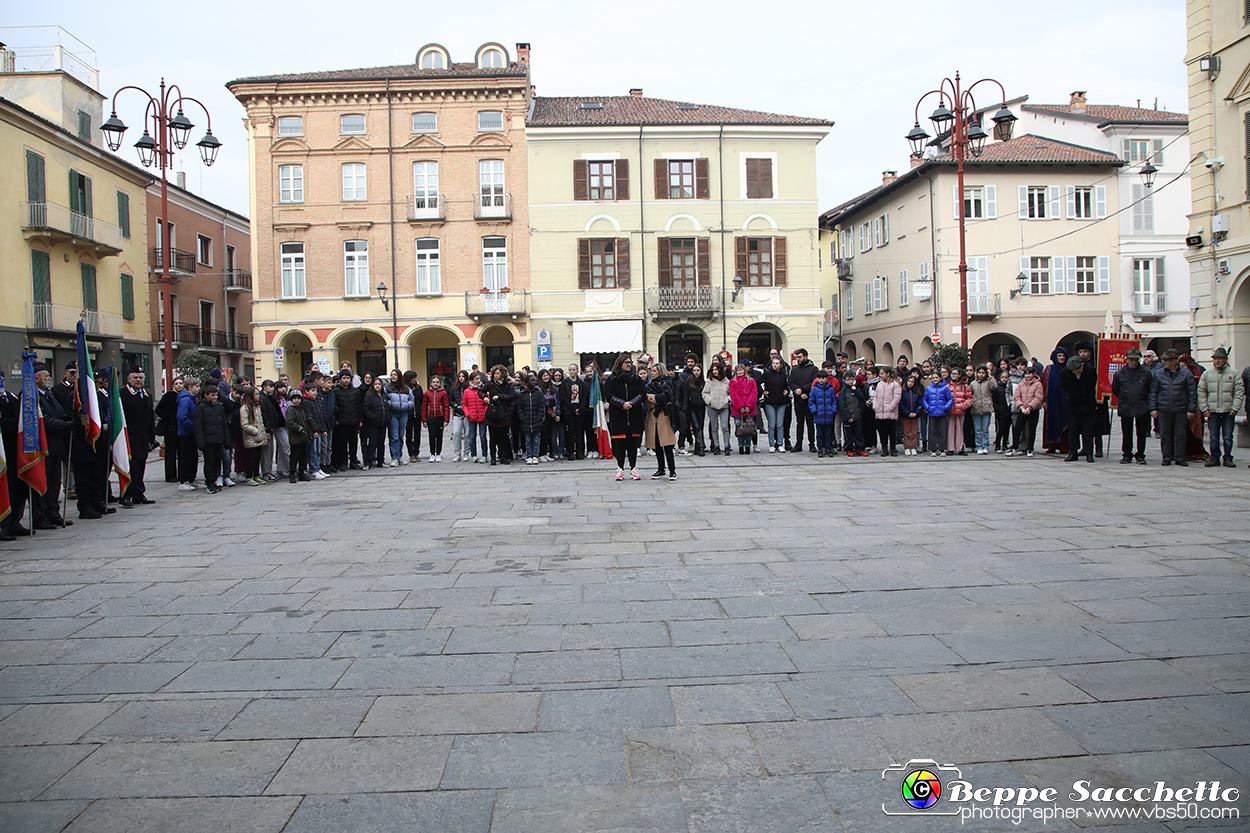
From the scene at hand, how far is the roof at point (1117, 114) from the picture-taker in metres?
35.1

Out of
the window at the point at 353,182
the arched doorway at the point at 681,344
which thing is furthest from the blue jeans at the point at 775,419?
the window at the point at 353,182

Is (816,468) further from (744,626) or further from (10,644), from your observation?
(10,644)

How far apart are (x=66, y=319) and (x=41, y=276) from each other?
5.21 feet

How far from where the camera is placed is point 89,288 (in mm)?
31344

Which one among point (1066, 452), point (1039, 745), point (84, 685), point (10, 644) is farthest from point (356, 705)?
point (1066, 452)

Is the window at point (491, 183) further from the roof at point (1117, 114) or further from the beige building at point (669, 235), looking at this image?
the roof at point (1117, 114)

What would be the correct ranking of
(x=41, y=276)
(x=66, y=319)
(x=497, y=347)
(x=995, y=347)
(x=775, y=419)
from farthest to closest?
(x=995, y=347), (x=497, y=347), (x=66, y=319), (x=41, y=276), (x=775, y=419)

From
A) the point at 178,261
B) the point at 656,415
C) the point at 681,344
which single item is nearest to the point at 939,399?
the point at 656,415

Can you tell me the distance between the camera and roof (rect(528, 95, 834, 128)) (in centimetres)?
3356

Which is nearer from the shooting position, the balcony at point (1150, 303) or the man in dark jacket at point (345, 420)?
the man in dark jacket at point (345, 420)

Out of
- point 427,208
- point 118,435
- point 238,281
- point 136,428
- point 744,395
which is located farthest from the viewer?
point 238,281

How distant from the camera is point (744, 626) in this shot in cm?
498

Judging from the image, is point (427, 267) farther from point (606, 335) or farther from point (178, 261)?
point (178, 261)

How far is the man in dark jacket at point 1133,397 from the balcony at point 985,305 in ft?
71.7
